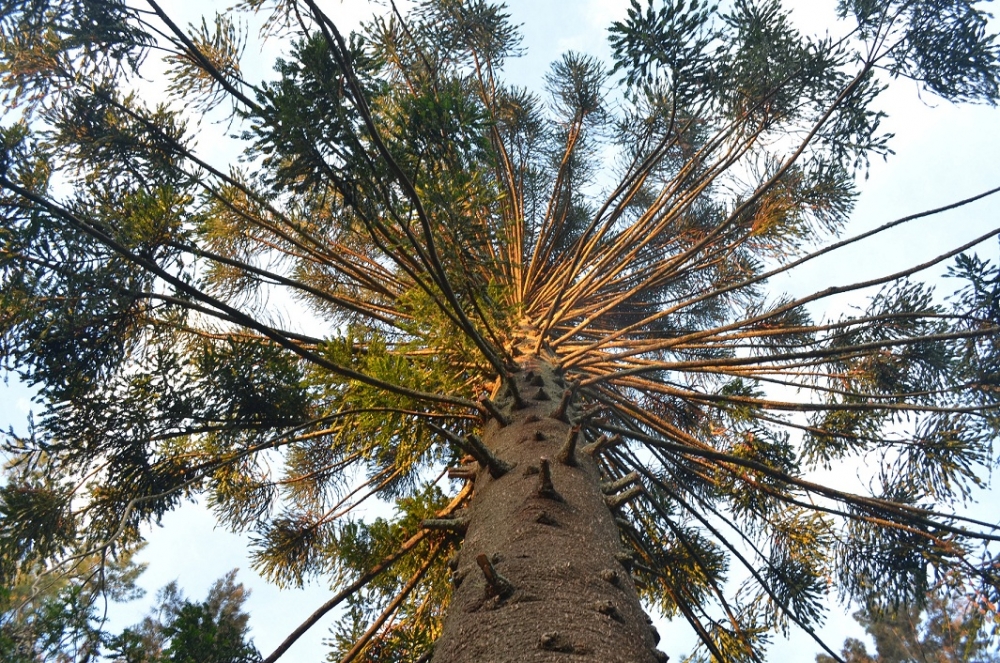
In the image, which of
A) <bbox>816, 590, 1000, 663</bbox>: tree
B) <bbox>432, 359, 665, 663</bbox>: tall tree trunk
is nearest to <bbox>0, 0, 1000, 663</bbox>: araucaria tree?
<bbox>432, 359, 665, 663</bbox>: tall tree trunk

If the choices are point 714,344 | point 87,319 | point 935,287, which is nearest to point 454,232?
point 87,319

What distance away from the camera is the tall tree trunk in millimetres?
1804

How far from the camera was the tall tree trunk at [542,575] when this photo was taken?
1804 millimetres

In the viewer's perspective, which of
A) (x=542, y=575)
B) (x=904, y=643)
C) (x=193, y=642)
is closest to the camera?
(x=542, y=575)

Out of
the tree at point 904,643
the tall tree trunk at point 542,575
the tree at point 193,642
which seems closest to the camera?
the tall tree trunk at point 542,575

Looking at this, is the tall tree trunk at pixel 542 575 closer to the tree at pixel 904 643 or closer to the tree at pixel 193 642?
the tree at pixel 193 642

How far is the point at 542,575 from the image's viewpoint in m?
2.08

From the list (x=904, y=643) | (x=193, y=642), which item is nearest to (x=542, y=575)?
(x=193, y=642)

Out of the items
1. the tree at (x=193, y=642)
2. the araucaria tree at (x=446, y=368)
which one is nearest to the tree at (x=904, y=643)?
the araucaria tree at (x=446, y=368)

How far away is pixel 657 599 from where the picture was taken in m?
5.09

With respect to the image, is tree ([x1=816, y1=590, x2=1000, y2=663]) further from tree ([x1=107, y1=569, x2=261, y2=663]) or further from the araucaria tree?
tree ([x1=107, y1=569, x2=261, y2=663])

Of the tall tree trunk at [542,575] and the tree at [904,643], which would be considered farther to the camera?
the tree at [904,643]

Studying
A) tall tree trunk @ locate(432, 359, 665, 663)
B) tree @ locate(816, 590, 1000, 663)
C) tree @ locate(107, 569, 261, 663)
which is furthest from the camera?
tree @ locate(816, 590, 1000, 663)

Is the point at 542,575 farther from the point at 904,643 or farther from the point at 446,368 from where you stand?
the point at 904,643
